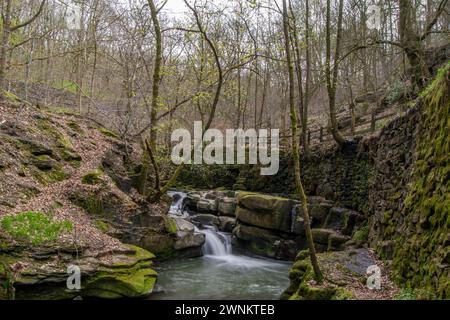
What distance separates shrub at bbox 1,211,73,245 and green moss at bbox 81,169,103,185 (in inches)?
109

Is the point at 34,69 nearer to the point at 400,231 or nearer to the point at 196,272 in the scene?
the point at 196,272

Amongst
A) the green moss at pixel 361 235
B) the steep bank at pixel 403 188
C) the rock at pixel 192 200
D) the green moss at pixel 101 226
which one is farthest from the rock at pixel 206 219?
the green moss at pixel 361 235

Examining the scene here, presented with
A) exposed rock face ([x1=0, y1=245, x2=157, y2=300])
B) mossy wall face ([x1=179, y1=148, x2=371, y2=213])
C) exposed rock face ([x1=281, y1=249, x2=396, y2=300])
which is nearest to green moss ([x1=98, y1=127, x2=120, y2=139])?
mossy wall face ([x1=179, y1=148, x2=371, y2=213])

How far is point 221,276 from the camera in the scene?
37.0 ft

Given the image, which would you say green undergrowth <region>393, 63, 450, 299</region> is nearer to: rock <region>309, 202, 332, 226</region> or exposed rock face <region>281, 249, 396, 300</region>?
exposed rock face <region>281, 249, 396, 300</region>

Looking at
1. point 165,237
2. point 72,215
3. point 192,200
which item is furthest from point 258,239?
point 72,215

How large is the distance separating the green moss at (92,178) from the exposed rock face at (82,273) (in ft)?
10.8

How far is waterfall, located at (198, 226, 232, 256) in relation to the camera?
45.6 feet

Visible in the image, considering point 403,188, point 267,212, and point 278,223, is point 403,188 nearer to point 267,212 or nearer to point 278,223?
point 278,223

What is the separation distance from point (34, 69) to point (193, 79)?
13.3 m
